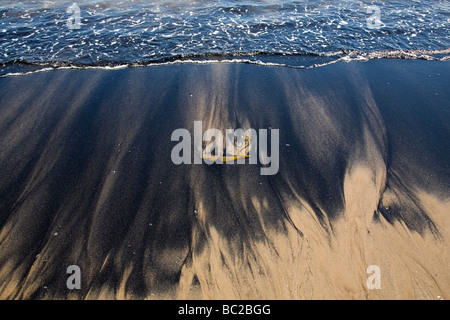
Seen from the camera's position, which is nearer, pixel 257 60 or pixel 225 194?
pixel 225 194

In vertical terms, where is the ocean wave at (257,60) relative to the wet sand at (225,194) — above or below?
above

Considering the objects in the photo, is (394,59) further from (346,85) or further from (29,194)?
(29,194)

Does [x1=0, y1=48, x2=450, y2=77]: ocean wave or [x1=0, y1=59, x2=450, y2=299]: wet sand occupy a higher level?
[x1=0, y1=48, x2=450, y2=77]: ocean wave

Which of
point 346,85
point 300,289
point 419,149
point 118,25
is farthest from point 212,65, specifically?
point 300,289

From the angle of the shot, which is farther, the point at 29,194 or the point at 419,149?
the point at 419,149

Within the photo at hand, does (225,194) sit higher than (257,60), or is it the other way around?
(257,60)

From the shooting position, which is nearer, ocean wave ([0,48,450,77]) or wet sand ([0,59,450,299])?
wet sand ([0,59,450,299])

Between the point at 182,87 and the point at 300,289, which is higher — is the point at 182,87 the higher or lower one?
the higher one
